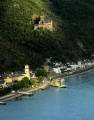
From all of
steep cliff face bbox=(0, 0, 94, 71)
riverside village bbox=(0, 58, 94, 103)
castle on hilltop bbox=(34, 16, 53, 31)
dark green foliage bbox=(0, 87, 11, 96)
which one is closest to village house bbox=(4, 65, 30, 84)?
riverside village bbox=(0, 58, 94, 103)

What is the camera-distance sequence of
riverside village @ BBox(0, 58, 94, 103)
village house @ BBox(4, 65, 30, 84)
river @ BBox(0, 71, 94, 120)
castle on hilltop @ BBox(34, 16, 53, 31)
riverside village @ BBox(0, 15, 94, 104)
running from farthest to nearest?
castle on hilltop @ BBox(34, 16, 53, 31) → village house @ BBox(4, 65, 30, 84) → riverside village @ BBox(0, 15, 94, 104) → riverside village @ BBox(0, 58, 94, 103) → river @ BBox(0, 71, 94, 120)

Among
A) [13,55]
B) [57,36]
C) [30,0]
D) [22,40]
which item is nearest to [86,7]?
[30,0]

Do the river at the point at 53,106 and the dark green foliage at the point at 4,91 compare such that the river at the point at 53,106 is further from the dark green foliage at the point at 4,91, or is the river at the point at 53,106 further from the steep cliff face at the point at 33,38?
the steep cliff face at the point at 33,38

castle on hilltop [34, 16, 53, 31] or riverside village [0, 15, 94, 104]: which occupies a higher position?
castle on hilltop [34, 16, 53, 31]

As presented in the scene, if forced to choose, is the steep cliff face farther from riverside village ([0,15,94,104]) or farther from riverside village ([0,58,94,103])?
riverside village ([0,58,94,103])

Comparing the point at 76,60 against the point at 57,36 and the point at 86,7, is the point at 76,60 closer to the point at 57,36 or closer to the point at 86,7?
the point at 57,36

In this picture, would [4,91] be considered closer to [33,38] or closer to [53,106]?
[53,106]

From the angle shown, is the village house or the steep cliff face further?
the steep cliff face
